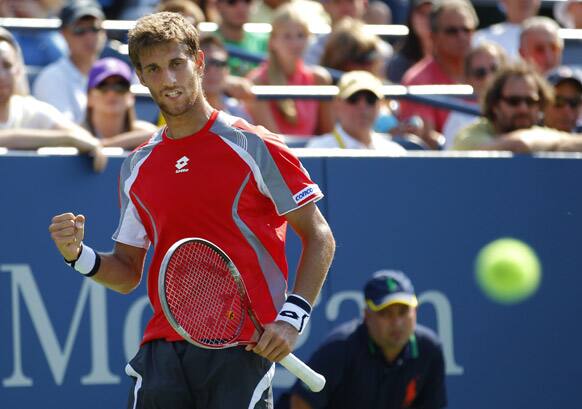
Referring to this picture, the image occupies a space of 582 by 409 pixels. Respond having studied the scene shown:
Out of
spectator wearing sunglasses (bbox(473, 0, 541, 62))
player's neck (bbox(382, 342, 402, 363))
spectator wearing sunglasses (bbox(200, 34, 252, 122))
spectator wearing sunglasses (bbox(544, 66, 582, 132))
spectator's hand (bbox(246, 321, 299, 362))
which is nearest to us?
spectator's hand (bbox(246, 321, 299, 362))

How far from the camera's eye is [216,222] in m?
4.40

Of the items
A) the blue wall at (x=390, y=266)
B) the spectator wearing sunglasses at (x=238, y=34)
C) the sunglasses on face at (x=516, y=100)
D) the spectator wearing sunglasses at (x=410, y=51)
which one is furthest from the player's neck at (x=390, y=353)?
the spectator wearing sunglasses at (x=410, y=51)

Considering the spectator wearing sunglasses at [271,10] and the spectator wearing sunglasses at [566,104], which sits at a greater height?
the spectator wearing sunglasses at [271,10]

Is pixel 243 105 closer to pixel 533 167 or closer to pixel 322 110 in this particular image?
pixel 322 110

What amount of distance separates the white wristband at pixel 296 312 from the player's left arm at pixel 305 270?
0.02 m

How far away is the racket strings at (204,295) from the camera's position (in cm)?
424

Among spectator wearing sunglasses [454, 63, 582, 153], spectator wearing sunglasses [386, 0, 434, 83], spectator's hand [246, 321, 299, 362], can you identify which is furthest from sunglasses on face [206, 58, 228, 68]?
spectator's hand [246, 321, 299, 362]

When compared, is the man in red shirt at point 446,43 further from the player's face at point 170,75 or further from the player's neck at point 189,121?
the player's face at point 170,75

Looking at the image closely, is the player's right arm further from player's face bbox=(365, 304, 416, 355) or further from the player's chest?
player's face bbox=(365, 304, 416, 355)

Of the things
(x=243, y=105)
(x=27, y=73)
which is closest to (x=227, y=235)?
(x=243, y=105)

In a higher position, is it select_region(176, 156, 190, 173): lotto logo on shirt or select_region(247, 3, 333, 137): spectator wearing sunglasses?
select_region(247, 3, 333, 137): spectator wearing sunglasses

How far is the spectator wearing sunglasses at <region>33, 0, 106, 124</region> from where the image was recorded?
8.26m

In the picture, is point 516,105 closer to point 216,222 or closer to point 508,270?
point 508,270

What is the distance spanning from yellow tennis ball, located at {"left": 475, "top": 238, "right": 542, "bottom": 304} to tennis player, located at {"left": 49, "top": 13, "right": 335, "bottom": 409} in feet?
9.84
